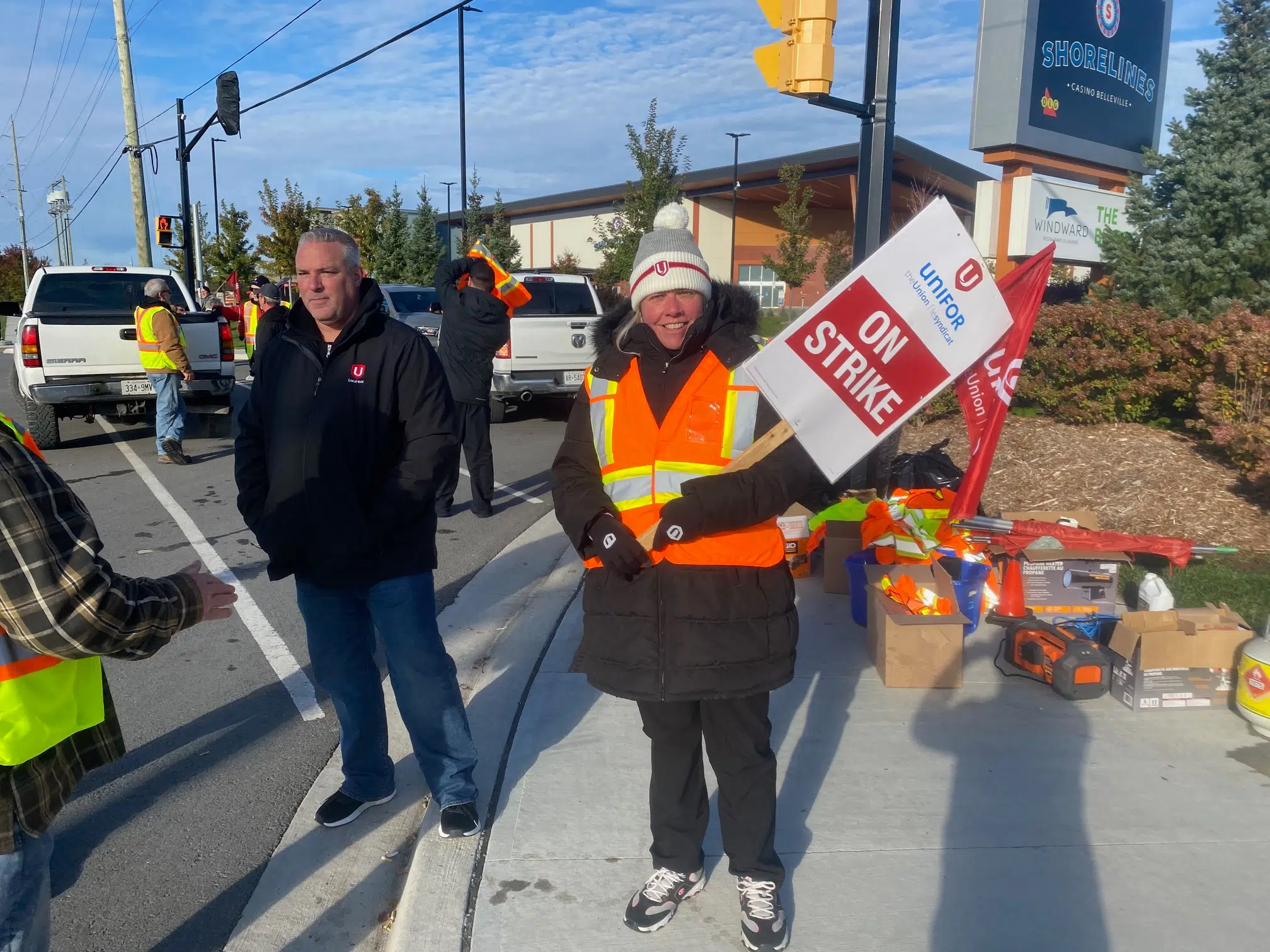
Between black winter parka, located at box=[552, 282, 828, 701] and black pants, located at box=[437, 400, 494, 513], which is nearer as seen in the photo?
black winter parka, located at box=[552, 282, 828, 701]

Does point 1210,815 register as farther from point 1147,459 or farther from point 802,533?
point 1147,459

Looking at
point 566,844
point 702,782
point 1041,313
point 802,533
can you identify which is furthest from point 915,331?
point 1041,313

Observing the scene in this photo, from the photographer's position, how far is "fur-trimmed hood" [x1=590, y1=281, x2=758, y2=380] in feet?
9.03

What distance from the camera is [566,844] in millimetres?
3326

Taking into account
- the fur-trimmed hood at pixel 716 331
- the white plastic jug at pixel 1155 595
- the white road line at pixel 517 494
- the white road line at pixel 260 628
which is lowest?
the white road line at pixel 260 628

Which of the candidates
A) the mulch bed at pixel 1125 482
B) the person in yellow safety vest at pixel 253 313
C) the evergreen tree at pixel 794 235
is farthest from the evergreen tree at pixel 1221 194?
the evergreen tree at pixel 794 235

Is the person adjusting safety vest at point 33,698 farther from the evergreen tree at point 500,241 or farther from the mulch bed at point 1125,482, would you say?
the evergreen tree at point 500,241

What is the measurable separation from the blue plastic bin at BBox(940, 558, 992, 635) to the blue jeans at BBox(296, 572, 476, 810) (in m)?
2.72

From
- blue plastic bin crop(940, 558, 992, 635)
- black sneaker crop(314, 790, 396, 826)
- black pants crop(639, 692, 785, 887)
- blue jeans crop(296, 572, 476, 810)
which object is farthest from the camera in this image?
blue plastic bin crop(940, 558, 992, 635)

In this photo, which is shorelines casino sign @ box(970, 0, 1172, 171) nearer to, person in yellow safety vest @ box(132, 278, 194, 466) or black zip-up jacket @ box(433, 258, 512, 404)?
black zip-up jacket @ box(433, 258, 512, 404)

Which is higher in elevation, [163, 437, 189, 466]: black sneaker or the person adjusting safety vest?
the person adjusting safety vest

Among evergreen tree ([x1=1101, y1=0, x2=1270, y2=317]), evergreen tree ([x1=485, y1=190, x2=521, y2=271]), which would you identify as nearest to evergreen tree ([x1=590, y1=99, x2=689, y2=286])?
evergreen tree ([x1=485, y1=190, x2=521, y2=271])

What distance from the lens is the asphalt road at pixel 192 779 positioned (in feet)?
10.2

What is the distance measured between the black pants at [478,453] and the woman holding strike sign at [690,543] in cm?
525
